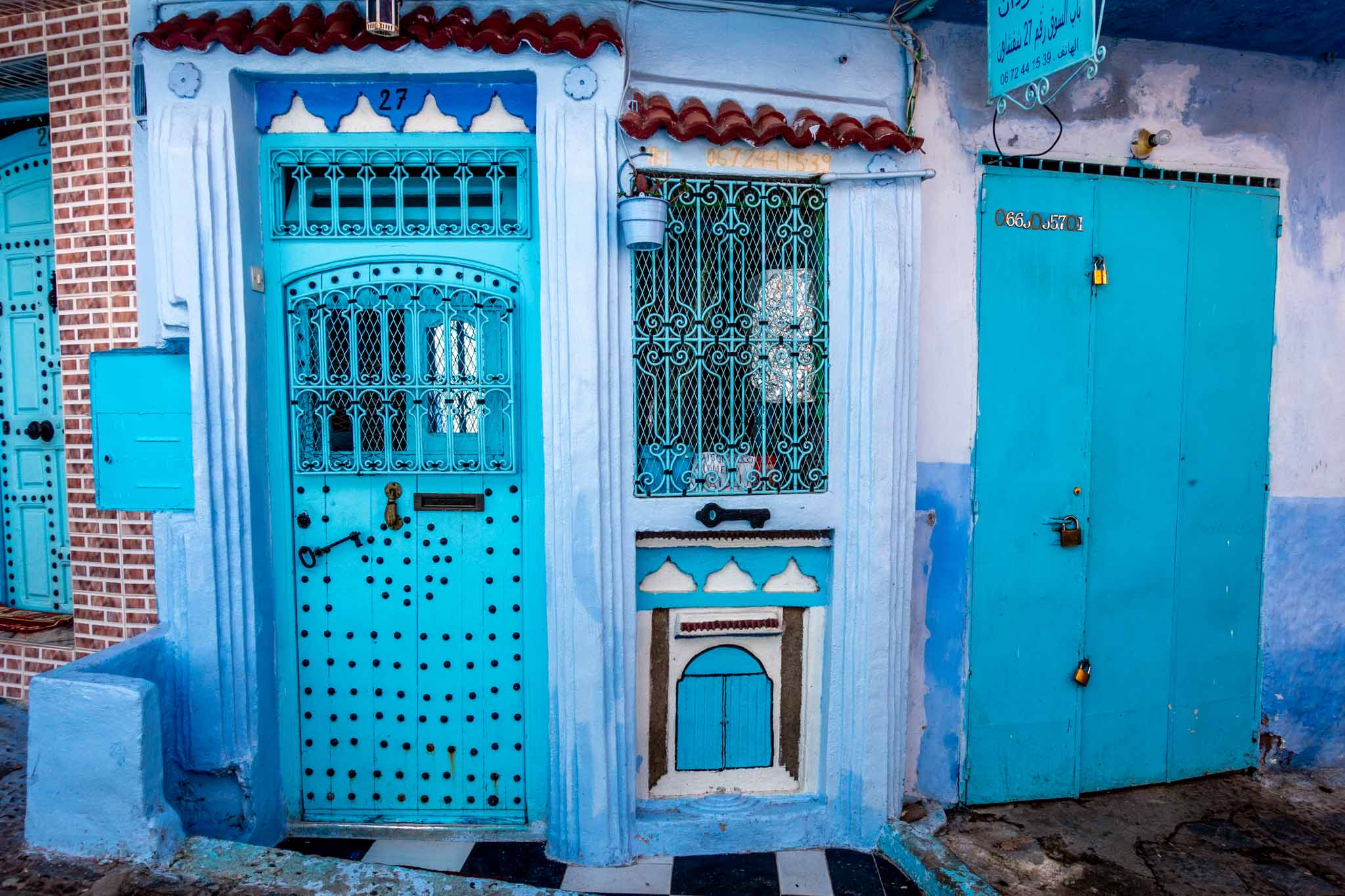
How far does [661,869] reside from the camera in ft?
12.0

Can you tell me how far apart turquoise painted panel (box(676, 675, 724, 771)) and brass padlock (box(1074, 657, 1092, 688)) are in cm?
195

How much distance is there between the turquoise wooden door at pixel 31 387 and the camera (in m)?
4.84

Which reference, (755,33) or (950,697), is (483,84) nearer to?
(755,33)

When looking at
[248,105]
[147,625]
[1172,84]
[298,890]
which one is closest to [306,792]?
[298,890]

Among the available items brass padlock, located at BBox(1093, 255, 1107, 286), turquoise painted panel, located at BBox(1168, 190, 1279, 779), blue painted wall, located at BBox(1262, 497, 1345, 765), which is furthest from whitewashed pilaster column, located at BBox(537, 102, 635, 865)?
blue painted wall, located at BBox(1262, 497, 1345, 765)

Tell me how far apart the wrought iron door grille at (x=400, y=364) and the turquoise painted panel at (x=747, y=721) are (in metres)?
1.59

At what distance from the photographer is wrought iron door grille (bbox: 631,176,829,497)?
369 centimetres

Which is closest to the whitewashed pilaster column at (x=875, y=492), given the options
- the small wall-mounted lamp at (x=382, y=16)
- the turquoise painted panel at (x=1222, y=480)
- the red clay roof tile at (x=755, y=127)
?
the red clay roof tile at (x=755, y=127)

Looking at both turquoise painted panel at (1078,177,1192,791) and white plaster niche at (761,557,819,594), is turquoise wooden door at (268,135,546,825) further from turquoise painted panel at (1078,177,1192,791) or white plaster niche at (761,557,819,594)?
turquoise painted panel at (1078,177,1192,791)

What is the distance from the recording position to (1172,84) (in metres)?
4.23

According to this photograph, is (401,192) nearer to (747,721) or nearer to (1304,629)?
(747,721)

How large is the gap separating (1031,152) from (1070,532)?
78.5 inches

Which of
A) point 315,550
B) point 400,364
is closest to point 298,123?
point 400,364

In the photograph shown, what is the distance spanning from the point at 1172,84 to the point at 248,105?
15.5 ft
